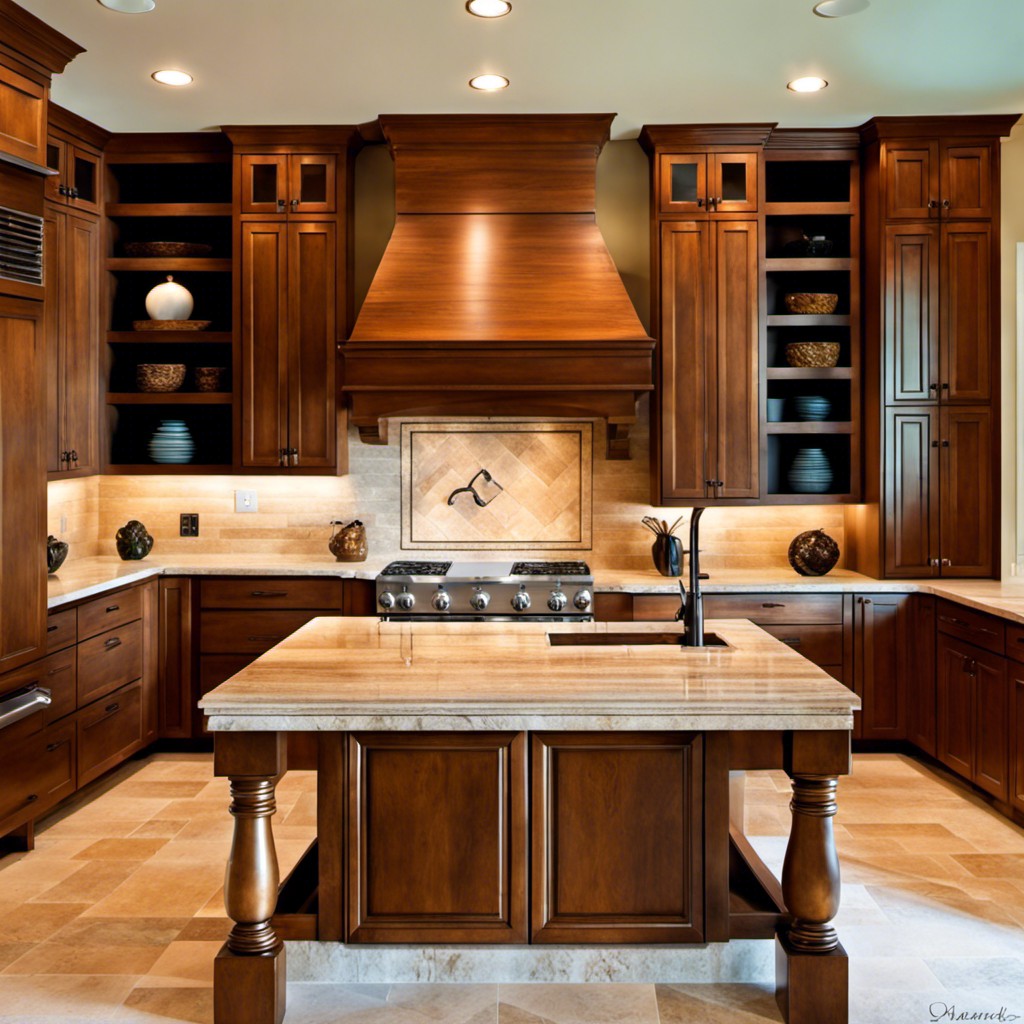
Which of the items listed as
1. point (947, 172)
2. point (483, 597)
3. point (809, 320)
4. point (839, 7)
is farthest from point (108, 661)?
point (947, 172)

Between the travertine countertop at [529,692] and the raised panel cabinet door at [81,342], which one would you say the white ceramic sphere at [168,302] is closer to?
the raised panel cabinet door at [81,342]

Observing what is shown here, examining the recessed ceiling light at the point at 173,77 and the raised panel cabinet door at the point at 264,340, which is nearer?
the recessed ceiling light at the point at 173,77

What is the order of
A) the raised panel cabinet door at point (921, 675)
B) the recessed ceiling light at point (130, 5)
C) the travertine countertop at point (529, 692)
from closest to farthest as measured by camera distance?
the travertine countertop at point (529, 692) < the recessed ceiling light at point (130, 5) < the raised panel cabinet door at point (921, 675)

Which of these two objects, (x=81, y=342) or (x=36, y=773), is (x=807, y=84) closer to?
(x=81, y=342)

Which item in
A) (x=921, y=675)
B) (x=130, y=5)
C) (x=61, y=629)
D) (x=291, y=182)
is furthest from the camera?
(x=291, y=182)

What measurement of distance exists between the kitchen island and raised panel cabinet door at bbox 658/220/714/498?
249cm

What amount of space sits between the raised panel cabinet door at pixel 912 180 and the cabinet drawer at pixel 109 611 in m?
4.02

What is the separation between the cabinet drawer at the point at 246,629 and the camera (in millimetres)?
5074

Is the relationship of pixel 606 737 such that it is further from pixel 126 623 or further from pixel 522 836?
pixel 126 623

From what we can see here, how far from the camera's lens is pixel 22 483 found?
377cm

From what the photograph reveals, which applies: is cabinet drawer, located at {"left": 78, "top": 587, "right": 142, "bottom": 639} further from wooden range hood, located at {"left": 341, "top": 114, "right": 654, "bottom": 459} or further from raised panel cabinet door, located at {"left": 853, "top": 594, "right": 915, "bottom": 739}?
raised panel cabinet door, located at {"left": 853, "top": 594, "right": 915, "bottom": 739}

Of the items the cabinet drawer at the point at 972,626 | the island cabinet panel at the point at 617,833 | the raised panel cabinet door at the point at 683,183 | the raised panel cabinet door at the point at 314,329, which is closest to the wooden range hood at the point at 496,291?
the raised panel cabinet door at the point at 314,329

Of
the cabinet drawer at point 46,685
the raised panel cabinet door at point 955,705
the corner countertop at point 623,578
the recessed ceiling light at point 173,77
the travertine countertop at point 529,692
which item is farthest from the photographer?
the corner countertop at point 623,578

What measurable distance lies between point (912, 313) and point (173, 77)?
353 cm
